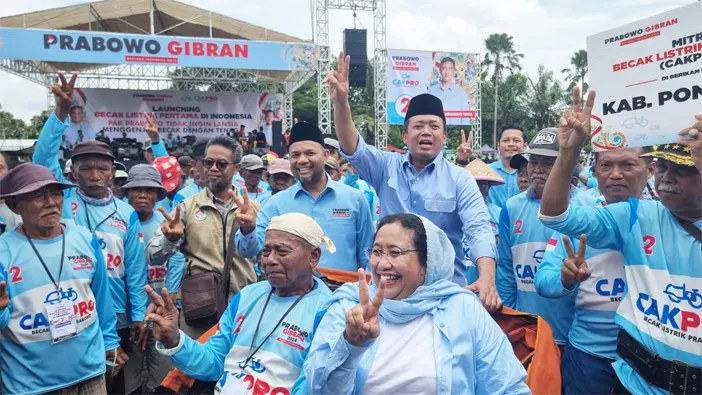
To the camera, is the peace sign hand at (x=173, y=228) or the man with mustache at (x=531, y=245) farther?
the peace sign hand at (x=173, y=228)

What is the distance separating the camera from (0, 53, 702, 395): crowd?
2.28 metres

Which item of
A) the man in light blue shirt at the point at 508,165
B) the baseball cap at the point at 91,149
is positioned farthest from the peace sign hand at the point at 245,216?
the man in light blue shirt at the point at 508,165

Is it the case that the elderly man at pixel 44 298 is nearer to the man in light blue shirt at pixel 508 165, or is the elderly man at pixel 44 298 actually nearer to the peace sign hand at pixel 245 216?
the peace sign hand at pixel 245 216

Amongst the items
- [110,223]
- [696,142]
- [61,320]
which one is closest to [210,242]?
[110,223]

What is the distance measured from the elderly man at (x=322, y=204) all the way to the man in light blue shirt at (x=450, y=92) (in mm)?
16542

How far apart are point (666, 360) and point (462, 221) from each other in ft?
4.35

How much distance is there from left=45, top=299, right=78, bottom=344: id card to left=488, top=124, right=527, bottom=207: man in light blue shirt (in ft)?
12.3

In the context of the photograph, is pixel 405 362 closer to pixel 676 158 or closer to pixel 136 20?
pixel 676 158

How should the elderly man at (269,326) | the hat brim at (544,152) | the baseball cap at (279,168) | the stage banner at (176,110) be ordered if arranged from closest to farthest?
the elderly man at (269,326) → the hat brim at (544,152) → the baseball cap at (279,168) → the stage banner at (176,110)

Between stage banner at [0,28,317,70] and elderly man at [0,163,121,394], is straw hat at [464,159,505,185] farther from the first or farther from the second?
stage banner at [0,28,317,70]

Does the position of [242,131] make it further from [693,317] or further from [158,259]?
[693,317]

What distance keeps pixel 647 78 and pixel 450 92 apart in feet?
59.9

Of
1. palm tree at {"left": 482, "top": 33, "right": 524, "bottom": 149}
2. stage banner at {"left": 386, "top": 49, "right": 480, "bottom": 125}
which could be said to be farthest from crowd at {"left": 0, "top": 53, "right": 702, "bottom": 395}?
palm tree at {"left": 482, "top": 33, "right": 524, "bottom": 149}

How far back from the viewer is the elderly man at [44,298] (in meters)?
2.87
